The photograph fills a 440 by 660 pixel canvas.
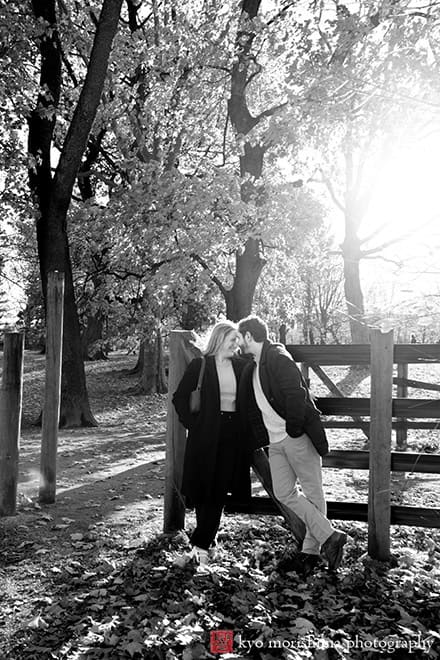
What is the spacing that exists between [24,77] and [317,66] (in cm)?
694

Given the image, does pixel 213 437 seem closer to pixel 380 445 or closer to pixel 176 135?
pixel 380 445

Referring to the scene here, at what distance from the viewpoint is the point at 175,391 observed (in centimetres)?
526

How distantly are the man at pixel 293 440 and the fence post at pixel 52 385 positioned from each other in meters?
2.68

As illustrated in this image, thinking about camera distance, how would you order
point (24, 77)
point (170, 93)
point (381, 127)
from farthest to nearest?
point (170, 93) → point (24, 77) → point (381, 127)

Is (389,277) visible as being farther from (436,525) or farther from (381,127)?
(381,127)

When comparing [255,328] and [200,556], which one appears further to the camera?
[255,328]

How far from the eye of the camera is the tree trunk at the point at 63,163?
10.8m

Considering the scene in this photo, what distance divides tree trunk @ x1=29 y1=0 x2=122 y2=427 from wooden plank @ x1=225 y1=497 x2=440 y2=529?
7510 millimetres

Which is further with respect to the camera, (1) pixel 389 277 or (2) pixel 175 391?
(2) pixel 175 391

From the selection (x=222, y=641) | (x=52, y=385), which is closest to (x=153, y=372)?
(x=52, y=385)

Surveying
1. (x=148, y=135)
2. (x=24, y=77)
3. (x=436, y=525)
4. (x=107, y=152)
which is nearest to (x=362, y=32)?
(x=436, y=525)

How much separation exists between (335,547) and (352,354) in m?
1.59

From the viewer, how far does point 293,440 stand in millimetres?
4637

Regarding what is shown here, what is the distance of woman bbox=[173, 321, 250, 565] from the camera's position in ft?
16.0
